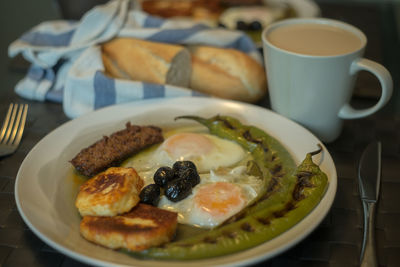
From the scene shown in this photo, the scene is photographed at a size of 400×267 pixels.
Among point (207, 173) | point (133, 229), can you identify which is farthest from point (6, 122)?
point (133, 229)

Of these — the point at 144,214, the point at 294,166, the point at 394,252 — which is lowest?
the point at 394,252

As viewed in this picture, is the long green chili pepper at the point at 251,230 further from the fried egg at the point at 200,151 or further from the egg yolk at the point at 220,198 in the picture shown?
the fried egg at the point at 200,151

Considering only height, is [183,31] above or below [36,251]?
above

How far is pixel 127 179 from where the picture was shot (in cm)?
207

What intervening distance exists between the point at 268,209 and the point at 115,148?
1.02 metres

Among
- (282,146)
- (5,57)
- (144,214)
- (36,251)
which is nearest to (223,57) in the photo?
(282,146)

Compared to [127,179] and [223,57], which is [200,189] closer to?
[127,179]

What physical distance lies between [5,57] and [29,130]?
151 centimetres

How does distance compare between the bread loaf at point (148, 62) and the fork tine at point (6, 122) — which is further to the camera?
the bread loaf at point (148, 62)

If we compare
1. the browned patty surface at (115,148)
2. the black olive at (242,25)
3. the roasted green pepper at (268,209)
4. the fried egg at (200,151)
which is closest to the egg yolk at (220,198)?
the roasted green pepper at (268,209)

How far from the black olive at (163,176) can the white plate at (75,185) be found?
0.45 metres

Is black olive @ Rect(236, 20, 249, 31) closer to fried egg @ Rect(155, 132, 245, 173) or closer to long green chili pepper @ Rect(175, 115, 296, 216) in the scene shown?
long green chili pepper @ Rect(175, 115, 296, 216)

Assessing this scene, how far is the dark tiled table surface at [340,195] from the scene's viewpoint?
1.95 meters

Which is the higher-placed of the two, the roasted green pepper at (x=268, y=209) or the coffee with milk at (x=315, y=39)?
the coffee with milk at (x=315, y=39)
